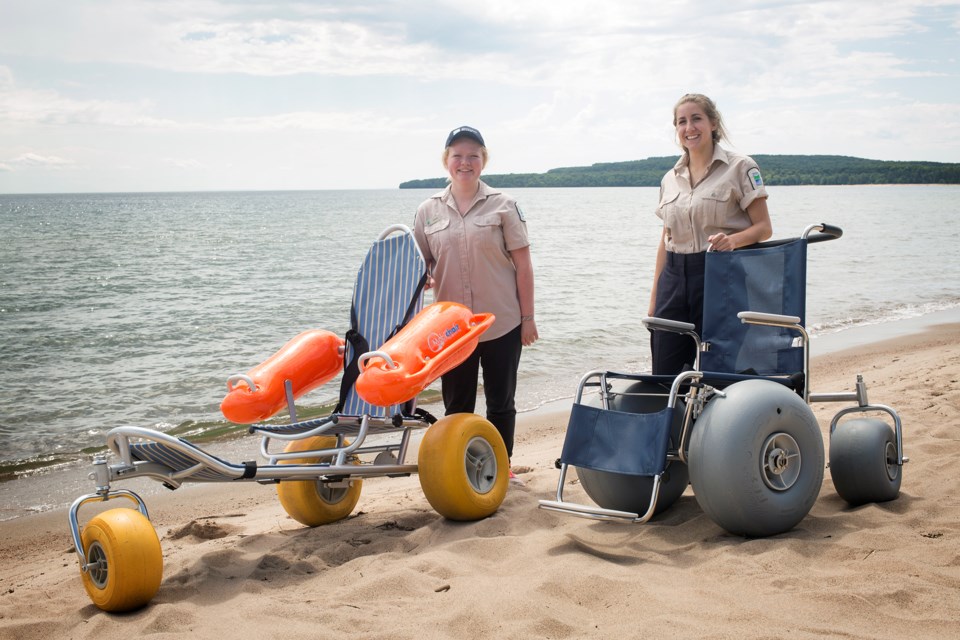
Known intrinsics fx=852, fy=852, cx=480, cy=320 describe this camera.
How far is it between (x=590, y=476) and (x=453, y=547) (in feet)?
2.49

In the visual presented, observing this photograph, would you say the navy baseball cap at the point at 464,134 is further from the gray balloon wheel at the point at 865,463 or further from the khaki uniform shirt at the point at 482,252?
the gray balloon wheel at the point at 865,463

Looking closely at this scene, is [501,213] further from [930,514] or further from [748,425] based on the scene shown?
[930,514]

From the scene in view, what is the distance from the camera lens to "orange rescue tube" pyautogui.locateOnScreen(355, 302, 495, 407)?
4.17 meters

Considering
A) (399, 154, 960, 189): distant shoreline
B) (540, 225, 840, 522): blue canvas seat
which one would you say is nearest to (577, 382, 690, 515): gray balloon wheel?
(540, 225, 840, 522): blue canvas seat

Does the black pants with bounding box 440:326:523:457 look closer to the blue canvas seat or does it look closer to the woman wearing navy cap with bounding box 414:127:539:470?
the woman wearing navy cap with bounding box 414:127:539:470

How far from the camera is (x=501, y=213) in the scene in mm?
4922

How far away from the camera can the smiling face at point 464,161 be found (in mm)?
4941

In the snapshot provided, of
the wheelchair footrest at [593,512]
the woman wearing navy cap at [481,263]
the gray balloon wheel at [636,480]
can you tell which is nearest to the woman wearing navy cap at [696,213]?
the gray balloon wheel at [636,480]

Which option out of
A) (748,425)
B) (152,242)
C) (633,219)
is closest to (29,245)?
(152,242)

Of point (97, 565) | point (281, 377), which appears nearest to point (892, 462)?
point (281, 377)

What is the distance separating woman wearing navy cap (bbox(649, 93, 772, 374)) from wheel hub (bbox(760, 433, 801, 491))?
110 cm

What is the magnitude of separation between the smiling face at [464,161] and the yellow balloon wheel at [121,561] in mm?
2510

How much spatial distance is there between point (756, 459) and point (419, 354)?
168 centimetres

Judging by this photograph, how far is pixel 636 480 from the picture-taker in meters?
4.10
